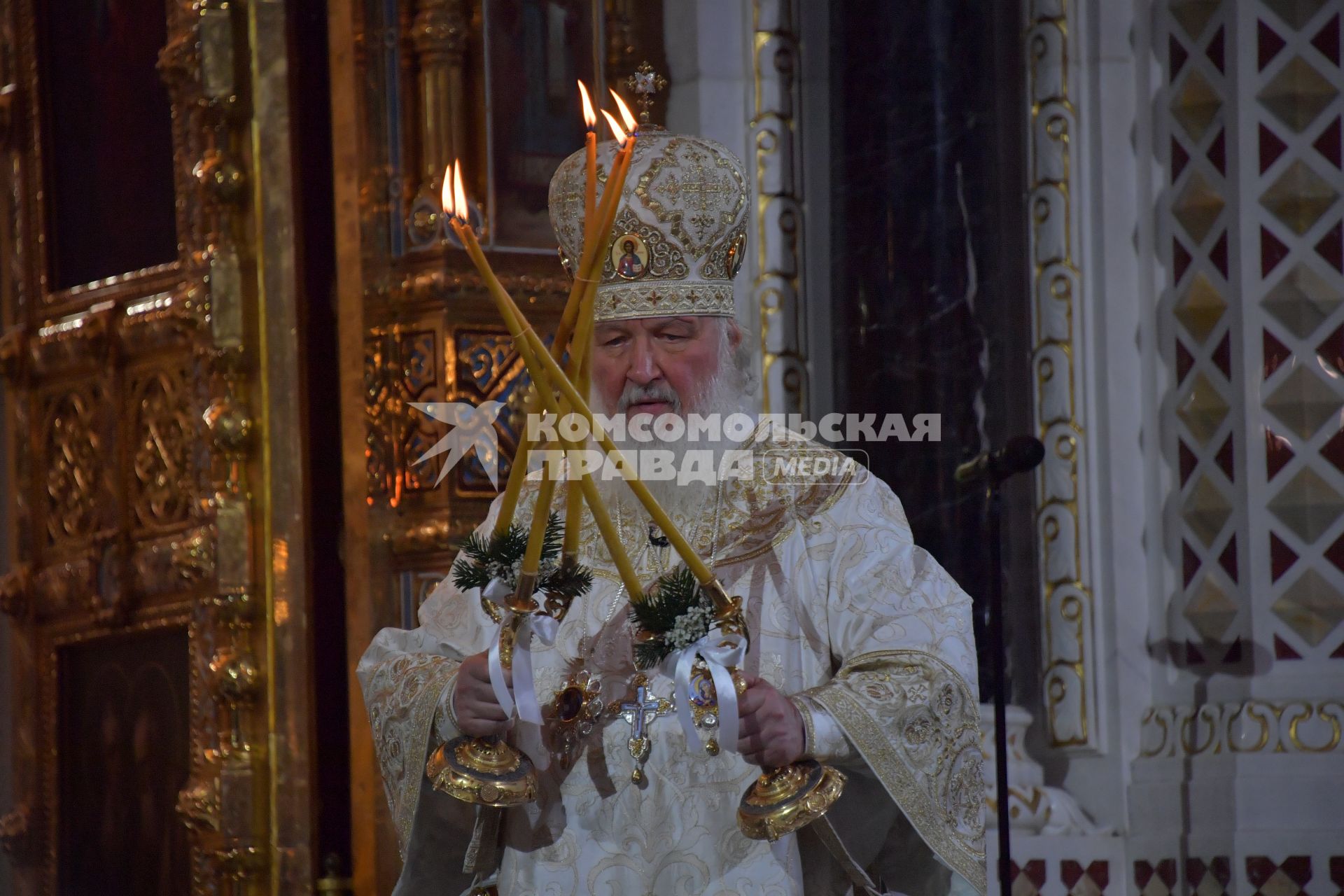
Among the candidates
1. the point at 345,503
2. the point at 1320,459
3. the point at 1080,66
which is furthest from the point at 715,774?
the point at 1080,66

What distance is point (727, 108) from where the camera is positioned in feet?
17.0

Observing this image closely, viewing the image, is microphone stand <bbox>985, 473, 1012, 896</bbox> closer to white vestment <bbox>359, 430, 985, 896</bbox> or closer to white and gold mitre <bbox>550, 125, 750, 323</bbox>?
white vestment <bbox>359, 430, 985, 896</bbox>

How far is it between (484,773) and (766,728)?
45cm

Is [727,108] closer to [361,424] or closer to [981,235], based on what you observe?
[981,235]

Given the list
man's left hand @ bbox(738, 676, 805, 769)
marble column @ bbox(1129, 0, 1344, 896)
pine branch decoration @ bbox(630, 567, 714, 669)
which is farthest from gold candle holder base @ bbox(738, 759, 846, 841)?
marble column @ bbox(1129, 0, 1344, 896)

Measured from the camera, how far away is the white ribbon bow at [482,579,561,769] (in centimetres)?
302

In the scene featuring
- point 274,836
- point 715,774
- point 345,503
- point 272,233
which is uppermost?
point 272,233

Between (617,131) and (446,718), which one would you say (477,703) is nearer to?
(446,718)

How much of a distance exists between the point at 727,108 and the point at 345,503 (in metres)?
1.39

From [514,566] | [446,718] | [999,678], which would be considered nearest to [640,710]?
[446,718]

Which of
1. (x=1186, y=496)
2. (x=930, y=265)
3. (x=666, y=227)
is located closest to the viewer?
(x=666, y=227)

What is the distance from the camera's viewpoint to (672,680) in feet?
10.8

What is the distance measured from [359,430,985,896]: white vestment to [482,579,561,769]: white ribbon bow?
0.32 meters

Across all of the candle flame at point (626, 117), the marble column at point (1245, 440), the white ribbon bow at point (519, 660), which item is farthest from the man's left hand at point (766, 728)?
the marble column at point (1245, 440)
